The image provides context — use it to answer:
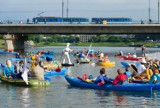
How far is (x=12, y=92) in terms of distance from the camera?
110 ft

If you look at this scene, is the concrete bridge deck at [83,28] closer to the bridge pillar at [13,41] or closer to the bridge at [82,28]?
the bridge at [82,28]

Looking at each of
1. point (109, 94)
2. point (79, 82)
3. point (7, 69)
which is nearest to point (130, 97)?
point (109, 94)

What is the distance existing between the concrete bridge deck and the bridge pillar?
33.1ft

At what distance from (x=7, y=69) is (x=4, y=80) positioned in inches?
31.2

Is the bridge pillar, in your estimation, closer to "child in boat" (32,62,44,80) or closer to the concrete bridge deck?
the concrete bridge deck

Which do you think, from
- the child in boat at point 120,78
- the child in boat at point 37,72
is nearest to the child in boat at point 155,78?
the child in boat at point 120,78

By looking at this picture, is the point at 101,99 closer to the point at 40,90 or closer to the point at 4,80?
the point at 40,90

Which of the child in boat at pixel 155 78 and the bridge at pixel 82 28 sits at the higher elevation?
the child in boat at pixel 155 78

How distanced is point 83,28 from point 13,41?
24895mm

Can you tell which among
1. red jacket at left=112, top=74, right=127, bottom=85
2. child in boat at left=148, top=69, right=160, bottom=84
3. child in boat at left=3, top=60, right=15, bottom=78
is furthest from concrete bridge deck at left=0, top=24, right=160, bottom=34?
red jacket at left=112, top=74, right=127, bottom=85

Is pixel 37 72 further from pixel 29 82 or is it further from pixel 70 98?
pixel 70 98

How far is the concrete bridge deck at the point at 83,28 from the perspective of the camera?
326 feet

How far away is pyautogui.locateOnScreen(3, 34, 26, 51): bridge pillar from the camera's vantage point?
11544 centimetres

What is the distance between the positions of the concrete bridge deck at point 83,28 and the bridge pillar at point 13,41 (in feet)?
33.1
